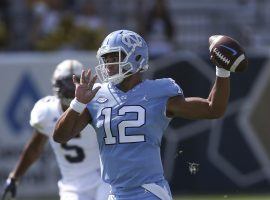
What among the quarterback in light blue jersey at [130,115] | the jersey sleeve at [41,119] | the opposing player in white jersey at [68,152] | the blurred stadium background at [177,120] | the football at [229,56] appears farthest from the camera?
the blurred stadium background at [177,120]

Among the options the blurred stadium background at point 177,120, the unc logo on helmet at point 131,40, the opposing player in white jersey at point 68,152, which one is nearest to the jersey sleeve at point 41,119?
the opposing player in white jersey at point 68,152

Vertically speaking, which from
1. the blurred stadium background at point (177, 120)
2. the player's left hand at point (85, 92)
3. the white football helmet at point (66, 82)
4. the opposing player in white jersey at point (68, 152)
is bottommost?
the blurred stadium background at point (177, 120)

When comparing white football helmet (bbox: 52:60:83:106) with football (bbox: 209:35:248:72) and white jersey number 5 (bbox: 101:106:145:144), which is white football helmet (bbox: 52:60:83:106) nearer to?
white jersey number 5 (bbox: 101:106:145:144)

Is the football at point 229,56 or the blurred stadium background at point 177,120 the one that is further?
the blurred stadium background at point 177,120

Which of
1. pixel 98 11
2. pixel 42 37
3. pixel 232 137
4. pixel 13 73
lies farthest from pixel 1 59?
pixel 232 137

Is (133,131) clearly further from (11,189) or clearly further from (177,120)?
(177,120)

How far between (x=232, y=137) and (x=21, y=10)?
11.9 ft

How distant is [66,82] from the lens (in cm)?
746

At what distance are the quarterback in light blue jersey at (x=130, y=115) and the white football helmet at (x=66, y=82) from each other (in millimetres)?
1648

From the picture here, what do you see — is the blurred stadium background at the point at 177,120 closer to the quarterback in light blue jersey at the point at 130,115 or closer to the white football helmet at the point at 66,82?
the white football helmet at the point at 66,82

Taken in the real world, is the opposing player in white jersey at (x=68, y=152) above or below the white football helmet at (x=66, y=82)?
below

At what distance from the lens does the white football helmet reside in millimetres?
7410

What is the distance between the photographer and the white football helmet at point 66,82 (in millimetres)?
7410

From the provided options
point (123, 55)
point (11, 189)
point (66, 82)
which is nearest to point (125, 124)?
point (123, 55)
